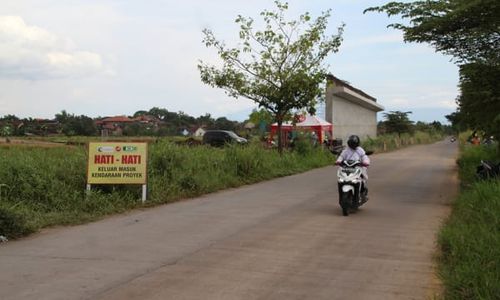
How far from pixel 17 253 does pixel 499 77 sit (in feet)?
33.8

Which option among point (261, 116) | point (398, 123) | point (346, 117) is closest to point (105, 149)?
point (261, 116)

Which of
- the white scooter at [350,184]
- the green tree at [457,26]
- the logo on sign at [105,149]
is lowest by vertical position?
the white scooter at [350,184]

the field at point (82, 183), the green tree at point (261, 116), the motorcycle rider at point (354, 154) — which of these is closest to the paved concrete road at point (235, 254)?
the field at point (82, 183)

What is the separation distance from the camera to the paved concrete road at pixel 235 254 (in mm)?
5984

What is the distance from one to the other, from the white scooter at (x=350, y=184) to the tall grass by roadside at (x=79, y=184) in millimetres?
3943

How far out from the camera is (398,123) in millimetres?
69938

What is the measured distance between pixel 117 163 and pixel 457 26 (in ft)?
25.6

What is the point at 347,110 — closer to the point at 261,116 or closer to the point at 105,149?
the point at 261,116

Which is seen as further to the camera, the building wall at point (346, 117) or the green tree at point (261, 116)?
the building wall at point (346, 117)

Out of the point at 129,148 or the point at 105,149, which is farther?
the point at 129,148

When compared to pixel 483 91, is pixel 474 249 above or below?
below

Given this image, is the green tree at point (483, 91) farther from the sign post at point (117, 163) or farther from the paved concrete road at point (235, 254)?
the sign post at point (117, 163)

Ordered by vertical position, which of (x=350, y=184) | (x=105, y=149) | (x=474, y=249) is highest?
(x=105, y=149)

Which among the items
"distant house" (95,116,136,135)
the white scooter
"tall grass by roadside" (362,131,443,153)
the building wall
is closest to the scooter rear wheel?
the white scooter
